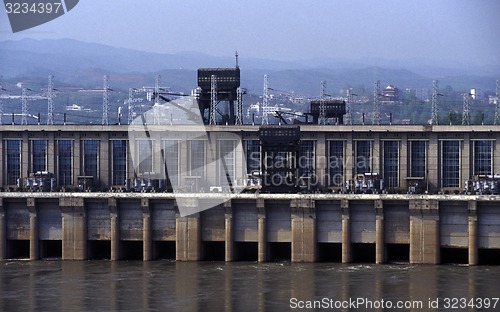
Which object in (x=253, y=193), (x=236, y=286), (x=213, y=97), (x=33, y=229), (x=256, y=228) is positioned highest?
(x=213, y=97)

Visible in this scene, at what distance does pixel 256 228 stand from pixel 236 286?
16.0m

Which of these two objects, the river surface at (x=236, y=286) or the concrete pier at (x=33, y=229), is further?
the concrete pier at (x=33, y=229)

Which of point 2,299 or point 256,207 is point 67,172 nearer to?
point 256,207

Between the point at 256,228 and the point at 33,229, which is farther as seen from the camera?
the point at 33,229

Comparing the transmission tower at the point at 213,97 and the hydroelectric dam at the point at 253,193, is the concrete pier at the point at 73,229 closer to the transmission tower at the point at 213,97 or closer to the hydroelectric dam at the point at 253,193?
the hydroelectric dam at the point at 253,193

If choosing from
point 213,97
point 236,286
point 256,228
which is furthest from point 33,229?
point 236,286

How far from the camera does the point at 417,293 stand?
316 feet

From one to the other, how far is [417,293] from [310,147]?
31.8 meters

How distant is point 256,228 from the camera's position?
11700 centimetres

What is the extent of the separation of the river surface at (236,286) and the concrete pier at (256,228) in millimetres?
2350

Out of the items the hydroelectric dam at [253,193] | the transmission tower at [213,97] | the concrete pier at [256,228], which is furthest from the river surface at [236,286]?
the transmission tower at [213,97]

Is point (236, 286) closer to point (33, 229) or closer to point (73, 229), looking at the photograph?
point (73, 229)

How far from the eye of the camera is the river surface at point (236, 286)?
307 ft

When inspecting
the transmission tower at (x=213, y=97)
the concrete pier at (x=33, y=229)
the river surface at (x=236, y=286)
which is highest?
the transmission tower at (x=213, y=97)
